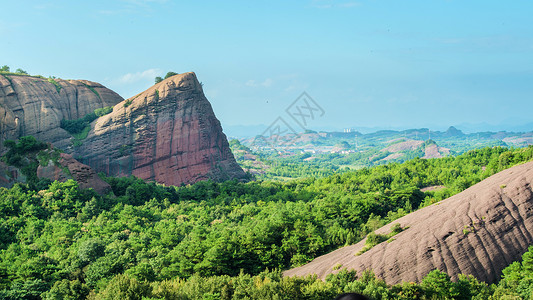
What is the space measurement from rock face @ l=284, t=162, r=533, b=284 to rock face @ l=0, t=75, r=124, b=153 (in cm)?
4786

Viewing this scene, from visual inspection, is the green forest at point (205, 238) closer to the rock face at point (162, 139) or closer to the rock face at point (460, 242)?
the rock face at point (460, 242)

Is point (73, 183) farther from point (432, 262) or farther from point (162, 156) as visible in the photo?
point (432, 262)

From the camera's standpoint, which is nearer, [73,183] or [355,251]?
[355,251]

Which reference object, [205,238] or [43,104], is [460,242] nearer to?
[205,238]

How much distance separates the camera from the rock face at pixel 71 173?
56.2 metres

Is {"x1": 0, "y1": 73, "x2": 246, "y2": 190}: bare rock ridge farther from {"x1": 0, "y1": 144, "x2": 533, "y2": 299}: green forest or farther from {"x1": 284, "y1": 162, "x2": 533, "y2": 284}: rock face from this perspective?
{"x1": 284, "y1": 162, "x2": 533, "y2": 284}: rock face

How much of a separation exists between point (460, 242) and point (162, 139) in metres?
52.7

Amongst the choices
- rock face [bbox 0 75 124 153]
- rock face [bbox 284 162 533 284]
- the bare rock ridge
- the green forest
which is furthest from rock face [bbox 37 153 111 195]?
rock face [bbox 284 162 533 284]

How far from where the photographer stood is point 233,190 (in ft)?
208

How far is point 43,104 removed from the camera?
71.6 m

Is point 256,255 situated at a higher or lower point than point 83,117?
lower

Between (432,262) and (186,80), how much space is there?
5708 centimetres

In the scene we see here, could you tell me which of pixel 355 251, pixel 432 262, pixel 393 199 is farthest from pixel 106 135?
pixel 432 262

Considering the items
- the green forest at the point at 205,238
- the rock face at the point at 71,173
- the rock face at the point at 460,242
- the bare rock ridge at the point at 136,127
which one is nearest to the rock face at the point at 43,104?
the bare rock ridge at the point at 136,127
